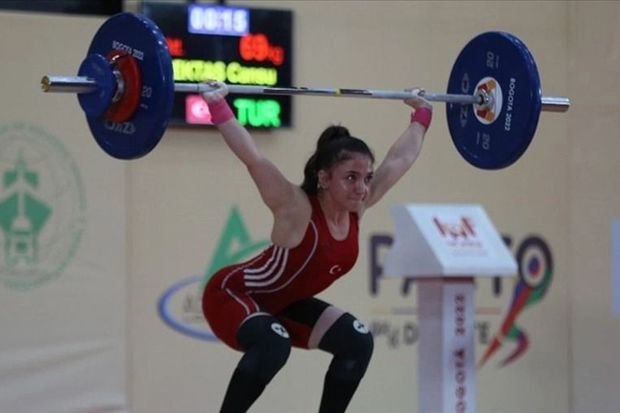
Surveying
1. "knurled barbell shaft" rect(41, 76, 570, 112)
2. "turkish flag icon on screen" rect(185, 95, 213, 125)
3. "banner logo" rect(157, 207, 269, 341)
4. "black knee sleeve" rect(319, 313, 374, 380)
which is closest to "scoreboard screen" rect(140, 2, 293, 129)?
"turkish flag icon on screen" rect(185, 95, 213, 125)

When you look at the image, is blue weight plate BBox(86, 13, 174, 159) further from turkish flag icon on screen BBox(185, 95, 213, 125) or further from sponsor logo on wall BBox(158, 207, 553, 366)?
sponsor logo on wall BBox(158, 207, 553, 366)

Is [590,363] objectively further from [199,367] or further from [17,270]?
[17,270]

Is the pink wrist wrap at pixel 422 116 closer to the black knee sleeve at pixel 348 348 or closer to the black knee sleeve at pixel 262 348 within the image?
the black knee sleeve at pixel 348 348

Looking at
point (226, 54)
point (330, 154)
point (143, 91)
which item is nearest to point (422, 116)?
point (330, 154)

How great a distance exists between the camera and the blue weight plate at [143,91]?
11.8 feet

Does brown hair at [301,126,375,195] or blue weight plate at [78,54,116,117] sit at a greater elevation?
blue weight plate at [78,54,116,117]

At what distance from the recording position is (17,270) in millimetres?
5496

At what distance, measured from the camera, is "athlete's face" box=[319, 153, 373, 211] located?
12.4 feet

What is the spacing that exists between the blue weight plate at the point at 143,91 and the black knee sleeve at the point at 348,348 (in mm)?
789

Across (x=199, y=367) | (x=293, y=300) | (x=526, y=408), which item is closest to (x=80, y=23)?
(x=199, y=367)

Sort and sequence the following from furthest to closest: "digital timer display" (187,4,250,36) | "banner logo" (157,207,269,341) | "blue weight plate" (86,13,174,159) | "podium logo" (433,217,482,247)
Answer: "banner logo" (157,207,269,341) < "digital timer display" (187,4,250,36) < "podium logo" (433,217,482,247) < "blue weight plate" (86,13,174,159)

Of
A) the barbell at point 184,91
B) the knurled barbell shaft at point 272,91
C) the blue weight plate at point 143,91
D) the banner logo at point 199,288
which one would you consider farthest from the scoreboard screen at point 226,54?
the blue weight plate at point 143,91

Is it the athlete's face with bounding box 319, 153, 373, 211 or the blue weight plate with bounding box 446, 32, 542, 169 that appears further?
the blue weight plate with bounding box 446, 32, 542, 169

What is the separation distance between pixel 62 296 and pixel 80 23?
1.20 meters
